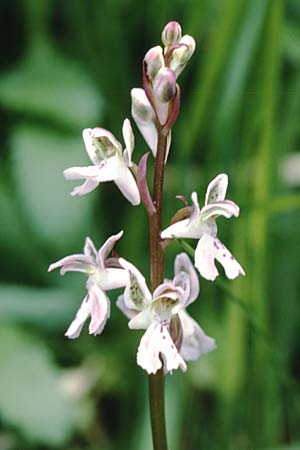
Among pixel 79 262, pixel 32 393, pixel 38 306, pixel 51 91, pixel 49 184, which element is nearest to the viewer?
pixel 79 262

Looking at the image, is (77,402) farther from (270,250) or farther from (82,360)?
(270,250)

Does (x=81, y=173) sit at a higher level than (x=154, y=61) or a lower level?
lower

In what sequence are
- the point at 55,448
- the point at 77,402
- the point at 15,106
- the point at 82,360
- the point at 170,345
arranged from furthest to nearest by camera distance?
the point at 15,106 → the point at 82,360 → the point at 77,402 → the point at 55,448 → the point at 170,345

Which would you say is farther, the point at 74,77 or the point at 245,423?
the point at 74,77

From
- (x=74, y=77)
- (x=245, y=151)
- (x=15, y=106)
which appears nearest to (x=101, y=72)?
(x=74, y=77)

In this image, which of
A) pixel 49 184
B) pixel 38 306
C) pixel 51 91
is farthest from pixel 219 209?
pixel 51 91

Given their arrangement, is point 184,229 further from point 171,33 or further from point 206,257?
point 171,33

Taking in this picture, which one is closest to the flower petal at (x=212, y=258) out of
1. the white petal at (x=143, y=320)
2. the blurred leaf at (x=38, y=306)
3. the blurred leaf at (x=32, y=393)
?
the white petal at (x=143, y=320)
